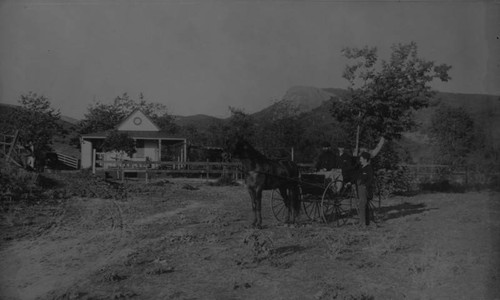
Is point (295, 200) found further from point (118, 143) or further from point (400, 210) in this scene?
point (118, 143)

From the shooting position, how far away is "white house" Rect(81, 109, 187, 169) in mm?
33312

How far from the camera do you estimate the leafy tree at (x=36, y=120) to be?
122 feet

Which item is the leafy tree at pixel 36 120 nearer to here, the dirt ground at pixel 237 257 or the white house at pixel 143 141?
the white house at pixel 143 141

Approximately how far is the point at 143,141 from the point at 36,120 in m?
13.5

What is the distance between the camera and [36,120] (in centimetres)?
4041

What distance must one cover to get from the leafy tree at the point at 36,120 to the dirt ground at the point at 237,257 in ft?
96.9

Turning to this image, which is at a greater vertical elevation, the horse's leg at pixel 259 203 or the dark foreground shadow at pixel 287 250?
→ the horse's leg at pixel 259 203

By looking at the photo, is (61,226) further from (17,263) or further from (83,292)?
(83,292)

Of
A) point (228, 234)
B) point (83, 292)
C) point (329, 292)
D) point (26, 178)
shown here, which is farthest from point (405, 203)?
point (26, 178)

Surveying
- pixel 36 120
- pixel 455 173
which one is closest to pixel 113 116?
pixel 36 120

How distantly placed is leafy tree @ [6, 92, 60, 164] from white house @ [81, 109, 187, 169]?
389 cm

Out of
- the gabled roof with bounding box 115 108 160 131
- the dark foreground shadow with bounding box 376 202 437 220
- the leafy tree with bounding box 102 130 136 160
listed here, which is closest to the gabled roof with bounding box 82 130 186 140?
the gabled roof with bounding box 115 108 160 131

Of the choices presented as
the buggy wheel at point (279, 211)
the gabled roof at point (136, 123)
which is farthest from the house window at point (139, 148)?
the buggy wheel at point (279, 211)

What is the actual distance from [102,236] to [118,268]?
2.54m
